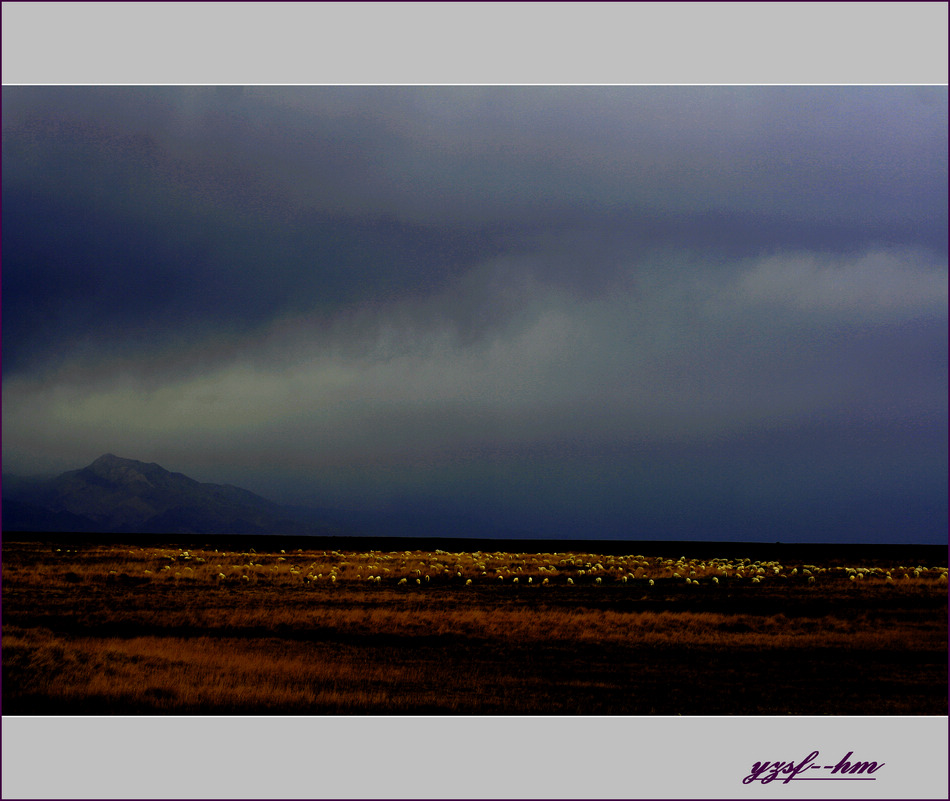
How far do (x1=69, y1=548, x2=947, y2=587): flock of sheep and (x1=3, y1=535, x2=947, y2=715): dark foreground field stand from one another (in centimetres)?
45

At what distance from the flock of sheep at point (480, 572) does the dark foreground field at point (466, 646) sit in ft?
1.49

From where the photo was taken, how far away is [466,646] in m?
18.7

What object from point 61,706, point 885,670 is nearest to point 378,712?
point 61,706

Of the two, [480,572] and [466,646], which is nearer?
[466,646]

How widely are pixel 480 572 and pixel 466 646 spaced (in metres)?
14.3

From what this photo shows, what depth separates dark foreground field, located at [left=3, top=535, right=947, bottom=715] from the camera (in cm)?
1536

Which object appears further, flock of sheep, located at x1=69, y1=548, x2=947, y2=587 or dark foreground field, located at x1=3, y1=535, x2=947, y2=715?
flock of sheep, located at x1=69, y1=548, x2=947, y2=587

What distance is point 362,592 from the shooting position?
2620cm

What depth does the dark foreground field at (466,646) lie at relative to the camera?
15.4 metres

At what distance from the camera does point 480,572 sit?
32.9m

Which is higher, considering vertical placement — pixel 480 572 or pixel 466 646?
pixel 480 572

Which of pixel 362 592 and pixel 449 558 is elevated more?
pixel 449 558

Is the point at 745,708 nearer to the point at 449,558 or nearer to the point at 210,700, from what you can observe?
the point at 210,700

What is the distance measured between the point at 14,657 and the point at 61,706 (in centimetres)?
333
